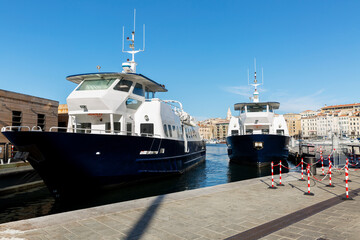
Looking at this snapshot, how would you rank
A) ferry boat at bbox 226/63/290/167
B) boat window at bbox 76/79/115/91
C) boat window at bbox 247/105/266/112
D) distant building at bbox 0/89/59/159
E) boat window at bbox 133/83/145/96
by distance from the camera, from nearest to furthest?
boat window at bbox 76/79/115/91 < boat window at bbox 133/83/145/96 < distant building at bbox 0/89/59/159 < ferry boat at bbox 226/63/290/167 < boat window at bbox 247/105/266/112

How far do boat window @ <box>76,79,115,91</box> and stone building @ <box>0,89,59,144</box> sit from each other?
5.61 meters

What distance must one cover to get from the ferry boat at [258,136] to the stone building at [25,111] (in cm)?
1626

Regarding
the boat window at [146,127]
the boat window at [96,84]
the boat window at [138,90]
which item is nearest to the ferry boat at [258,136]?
the boat window at [146,127]

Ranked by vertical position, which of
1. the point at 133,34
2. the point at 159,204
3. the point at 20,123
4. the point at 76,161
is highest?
the point at 133,34

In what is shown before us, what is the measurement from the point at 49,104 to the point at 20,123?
3.50m

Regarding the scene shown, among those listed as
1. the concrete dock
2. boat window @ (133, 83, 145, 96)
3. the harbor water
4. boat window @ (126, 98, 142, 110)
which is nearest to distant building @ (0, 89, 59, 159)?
the harbor water

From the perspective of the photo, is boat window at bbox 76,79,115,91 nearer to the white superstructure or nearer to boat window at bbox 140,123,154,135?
Answer: boat window at bbox 140,123,154,135

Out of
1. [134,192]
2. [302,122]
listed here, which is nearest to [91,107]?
[134,192]

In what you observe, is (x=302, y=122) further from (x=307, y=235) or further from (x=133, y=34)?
(x=307, y=235)

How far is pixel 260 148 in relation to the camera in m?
21.5

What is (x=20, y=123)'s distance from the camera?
1931cm

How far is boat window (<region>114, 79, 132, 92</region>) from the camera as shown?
13.9 meters

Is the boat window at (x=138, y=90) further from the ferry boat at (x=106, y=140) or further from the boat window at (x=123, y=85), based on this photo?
the boat window at (x=123, y=85)

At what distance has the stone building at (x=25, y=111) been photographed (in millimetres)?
18031
